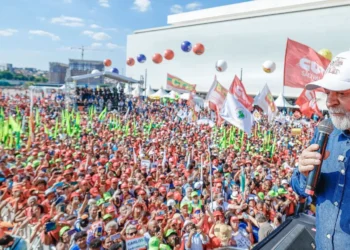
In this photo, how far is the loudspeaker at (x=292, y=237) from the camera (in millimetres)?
2549

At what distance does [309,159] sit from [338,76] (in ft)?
1.30

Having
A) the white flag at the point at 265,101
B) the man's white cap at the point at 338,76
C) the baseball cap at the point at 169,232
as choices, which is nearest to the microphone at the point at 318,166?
the man's white cap at the point at 338,76

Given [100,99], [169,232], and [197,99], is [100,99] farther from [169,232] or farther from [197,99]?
[169,232]

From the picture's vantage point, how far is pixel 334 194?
1521 mm

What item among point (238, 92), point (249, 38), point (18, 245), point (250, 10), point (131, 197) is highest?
point (250, 10)

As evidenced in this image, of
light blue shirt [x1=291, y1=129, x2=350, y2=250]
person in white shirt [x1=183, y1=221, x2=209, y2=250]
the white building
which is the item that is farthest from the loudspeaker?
the white building

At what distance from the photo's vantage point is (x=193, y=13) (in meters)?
58.6

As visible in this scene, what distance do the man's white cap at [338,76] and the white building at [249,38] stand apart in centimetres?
3484

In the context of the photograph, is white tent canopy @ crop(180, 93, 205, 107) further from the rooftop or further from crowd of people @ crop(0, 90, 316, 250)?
the rooftop

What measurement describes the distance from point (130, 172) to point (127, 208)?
3070mm

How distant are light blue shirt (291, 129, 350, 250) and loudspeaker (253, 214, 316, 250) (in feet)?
3.22

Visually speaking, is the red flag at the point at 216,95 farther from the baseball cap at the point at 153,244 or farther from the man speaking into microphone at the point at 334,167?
the man speaking into microphone at the point at 334,167

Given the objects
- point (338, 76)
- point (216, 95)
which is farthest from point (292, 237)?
point (216, 95)

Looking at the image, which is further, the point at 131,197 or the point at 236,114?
the point at 236,114
